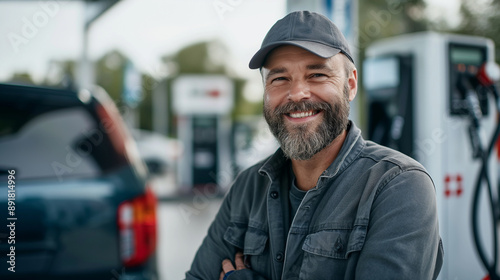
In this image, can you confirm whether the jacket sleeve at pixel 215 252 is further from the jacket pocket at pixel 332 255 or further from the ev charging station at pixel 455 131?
the ev charging station at pixel 455 131

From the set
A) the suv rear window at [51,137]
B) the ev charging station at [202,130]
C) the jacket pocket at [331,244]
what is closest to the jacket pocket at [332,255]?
the jacket pocket at [331,244]

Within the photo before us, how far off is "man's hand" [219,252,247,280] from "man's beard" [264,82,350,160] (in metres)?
0.48

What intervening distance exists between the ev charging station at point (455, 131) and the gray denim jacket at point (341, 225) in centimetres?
203

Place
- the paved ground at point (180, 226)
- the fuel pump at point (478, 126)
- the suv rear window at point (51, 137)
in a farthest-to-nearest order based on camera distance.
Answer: the paved ground at point (180, 226) < the fuel pump at point (478, 126) < the suv rear window at point (51, 137)

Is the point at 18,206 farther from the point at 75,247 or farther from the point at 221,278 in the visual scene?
the point at 221,278

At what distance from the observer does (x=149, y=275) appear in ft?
8.46

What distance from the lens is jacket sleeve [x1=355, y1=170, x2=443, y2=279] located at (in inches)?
53.6

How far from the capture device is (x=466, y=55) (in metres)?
3.69

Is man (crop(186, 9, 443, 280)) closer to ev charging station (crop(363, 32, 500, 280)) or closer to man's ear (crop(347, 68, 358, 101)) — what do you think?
man's ear (crop(347, 68, 358, 101))

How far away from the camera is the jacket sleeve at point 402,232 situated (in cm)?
136

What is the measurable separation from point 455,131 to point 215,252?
252 centimetres

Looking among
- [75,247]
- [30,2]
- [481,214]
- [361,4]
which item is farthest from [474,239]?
[361,4]

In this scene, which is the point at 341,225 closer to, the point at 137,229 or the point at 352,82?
the point at 352,82

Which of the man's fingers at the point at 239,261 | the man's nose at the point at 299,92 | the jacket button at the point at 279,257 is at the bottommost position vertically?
the man's fingers at the point at 239,261
